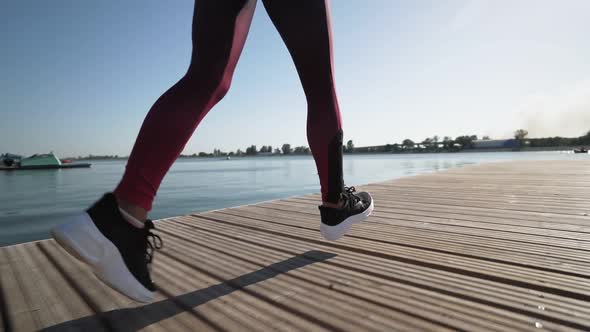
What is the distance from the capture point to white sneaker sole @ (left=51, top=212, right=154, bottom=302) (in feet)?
2.16

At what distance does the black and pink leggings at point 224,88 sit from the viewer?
76cm

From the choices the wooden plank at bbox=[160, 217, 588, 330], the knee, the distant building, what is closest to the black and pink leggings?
the knee

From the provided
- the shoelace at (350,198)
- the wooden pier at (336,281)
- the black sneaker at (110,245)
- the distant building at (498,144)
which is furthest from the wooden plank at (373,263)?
the distant building at (498,144)

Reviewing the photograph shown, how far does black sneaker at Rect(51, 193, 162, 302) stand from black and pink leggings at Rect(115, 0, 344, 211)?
53 millimetres

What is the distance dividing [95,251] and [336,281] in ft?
2.01

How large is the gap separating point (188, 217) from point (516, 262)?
5.53 feet

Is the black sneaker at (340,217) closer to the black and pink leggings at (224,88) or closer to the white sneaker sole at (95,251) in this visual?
the black and pink leggings at (224,88)

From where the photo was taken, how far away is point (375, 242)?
130 centimetres

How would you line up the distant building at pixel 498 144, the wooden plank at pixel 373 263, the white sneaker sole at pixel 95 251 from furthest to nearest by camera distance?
the distant building at pixel 498 144 < the wooden plank at pixel 373 263 < the white sneaker sole at pixel 95 251

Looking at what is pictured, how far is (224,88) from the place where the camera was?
880 millimetres

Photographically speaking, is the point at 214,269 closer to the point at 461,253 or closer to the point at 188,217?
the point at 461,253

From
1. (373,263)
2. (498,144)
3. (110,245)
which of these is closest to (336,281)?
(373,263)

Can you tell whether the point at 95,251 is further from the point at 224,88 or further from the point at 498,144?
the point at 498,144

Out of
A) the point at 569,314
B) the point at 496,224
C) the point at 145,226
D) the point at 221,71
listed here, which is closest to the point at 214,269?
the point at 145,226
